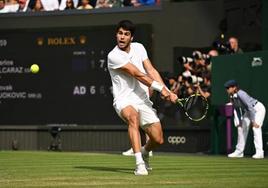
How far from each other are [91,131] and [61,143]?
1.20 m

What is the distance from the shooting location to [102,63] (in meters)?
21.5

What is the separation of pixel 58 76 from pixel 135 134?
1181 centimetres

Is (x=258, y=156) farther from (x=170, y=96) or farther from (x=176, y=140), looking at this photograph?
(x=170, y=96)

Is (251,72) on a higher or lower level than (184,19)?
lower

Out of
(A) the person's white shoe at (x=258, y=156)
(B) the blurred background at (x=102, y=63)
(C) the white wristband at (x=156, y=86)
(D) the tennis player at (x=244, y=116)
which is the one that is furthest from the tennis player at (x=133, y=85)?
(B) the blurred background at (x=102, y=63)

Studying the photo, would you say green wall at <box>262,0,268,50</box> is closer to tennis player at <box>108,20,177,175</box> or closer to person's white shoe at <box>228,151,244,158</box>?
person's white shoe at <box>228,151,244,158</box>

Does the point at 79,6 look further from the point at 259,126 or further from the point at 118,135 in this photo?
the point at 259,126

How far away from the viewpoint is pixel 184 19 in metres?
21.3

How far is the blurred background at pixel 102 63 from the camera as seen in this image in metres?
20.8

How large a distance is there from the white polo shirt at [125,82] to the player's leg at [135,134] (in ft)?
0.39

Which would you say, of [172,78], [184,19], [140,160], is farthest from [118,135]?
[140,160]

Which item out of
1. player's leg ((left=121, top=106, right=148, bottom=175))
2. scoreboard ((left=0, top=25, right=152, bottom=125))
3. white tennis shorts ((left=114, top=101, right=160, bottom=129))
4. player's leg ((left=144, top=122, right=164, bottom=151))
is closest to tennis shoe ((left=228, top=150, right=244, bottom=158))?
scoreboard ((left=0, top=25, right=152, bottom=125))

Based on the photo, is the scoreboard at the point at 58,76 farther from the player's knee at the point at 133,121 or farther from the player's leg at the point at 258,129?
the player's knee at the point at 133,121

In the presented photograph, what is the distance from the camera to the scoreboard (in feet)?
70.8
